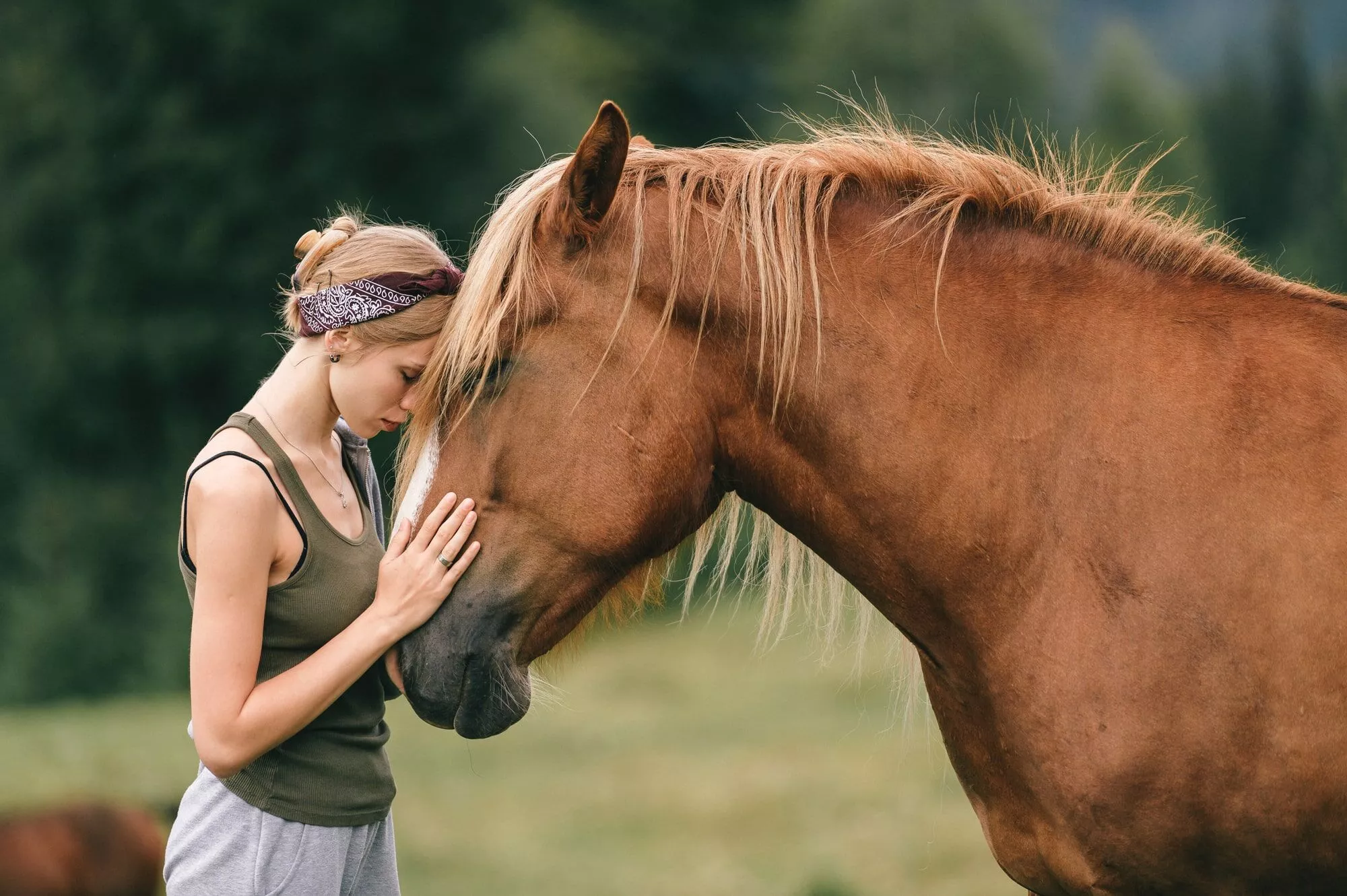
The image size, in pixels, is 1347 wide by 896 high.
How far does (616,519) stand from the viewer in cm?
238

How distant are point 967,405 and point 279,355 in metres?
13.7

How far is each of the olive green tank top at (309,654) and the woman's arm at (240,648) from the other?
0.19 ft

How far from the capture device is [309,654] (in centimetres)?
239

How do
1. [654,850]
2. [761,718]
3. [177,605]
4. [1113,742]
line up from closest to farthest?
[1113,742] → [654,850] → [761,718] → [177,605]

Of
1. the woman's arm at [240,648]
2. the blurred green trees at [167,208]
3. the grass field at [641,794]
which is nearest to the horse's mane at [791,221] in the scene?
the woman's arm at [240,648]

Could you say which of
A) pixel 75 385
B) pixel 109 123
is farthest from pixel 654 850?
pixel 109 123

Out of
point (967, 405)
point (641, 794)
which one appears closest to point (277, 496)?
point (967, 405)

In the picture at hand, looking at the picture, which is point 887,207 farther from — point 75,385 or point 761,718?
point 75,385

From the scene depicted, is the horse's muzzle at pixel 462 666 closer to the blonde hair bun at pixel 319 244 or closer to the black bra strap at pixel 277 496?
the black bra strap at pixel 277 496

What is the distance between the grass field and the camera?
687cm

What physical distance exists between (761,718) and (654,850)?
4553mm

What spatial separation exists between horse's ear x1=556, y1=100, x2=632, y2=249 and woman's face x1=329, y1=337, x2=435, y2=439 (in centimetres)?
36

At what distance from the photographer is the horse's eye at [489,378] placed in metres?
2.38

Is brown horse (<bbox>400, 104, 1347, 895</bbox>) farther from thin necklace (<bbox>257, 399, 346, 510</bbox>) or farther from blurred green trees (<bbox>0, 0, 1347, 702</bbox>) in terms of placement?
blurred green trees (<bbox>0, 0, 1347, 702</bbox>)
